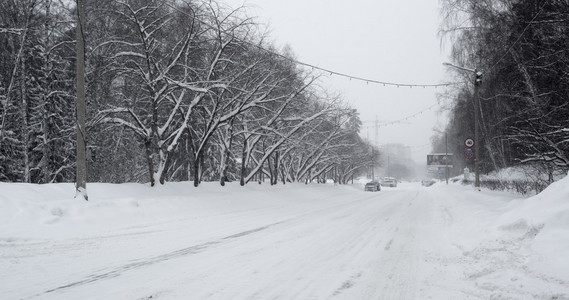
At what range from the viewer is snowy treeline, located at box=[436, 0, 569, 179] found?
12.8 metres

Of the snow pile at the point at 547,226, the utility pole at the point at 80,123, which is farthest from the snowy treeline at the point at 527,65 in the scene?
the utility pole at the point at 80,123

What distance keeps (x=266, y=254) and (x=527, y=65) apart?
12.9 meters

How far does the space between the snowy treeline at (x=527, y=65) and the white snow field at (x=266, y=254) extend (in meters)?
6.23

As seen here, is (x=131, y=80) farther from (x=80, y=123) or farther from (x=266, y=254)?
(x=266, y=254)

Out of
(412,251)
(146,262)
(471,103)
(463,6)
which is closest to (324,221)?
(412,251)

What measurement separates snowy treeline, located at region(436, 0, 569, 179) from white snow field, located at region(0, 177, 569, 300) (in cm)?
623

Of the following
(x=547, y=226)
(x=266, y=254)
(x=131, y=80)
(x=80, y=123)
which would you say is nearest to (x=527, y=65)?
(x=547, y=226)

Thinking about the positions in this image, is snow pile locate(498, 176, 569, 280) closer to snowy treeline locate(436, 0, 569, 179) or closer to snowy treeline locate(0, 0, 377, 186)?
snowy treeline locate(436, 0, 569, 179)

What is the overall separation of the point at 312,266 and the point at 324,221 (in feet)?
19.1

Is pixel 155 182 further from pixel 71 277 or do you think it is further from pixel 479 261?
pixel 479 261

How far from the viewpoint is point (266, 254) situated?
21.2 ft

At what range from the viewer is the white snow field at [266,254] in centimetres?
447

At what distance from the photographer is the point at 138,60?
16.3m

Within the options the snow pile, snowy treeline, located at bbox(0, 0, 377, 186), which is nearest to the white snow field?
the snow pile
